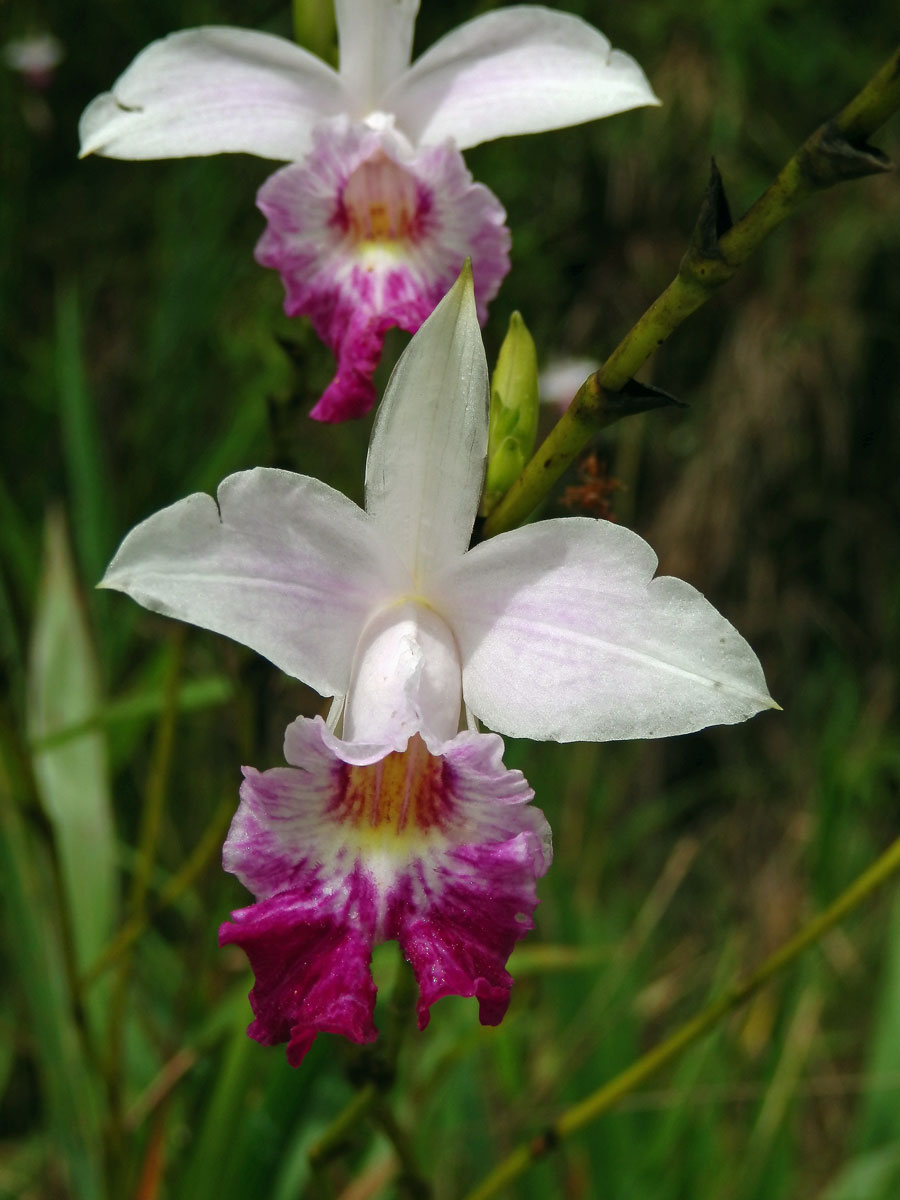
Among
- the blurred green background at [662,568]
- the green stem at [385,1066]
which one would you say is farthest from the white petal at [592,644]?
the blurred green background at [662,568]

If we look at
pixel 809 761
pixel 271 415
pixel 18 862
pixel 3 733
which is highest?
pixel 271 415

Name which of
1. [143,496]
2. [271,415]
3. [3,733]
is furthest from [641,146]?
[3,733]

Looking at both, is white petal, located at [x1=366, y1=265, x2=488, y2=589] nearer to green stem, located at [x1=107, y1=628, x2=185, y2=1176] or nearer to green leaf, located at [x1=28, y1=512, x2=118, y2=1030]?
green stem, located at [x1=107, y1=628, x2=185, y2=1176]

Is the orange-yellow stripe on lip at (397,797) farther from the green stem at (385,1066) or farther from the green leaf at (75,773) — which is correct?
the green leaf at (75,773)

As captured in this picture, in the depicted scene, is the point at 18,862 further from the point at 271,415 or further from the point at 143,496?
the point at 143,496

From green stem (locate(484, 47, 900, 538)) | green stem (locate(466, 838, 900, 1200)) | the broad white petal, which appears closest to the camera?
green stem (locate(484, 47, 900, 538))

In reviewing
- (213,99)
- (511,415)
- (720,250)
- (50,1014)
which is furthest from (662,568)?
(720,250)

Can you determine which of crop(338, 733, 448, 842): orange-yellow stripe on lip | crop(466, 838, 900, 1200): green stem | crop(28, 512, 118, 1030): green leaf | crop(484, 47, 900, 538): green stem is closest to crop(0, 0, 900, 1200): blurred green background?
crop(28, 512, 118, 1030): green leaf
